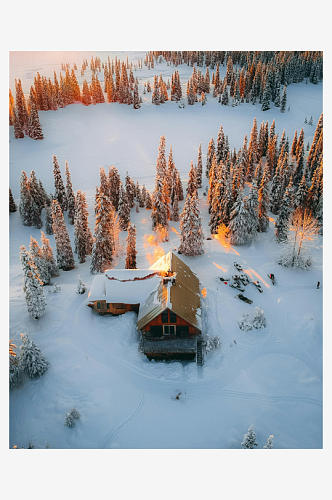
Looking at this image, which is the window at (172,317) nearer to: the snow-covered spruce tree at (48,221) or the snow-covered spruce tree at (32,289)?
the snow-covered spruce tree at (32,289)

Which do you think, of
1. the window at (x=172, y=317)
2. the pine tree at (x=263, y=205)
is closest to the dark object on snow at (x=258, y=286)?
the window at (x=172, y=317)

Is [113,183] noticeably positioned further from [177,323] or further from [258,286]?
[177,323]

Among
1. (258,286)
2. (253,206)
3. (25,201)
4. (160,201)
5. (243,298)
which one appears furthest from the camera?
(25,201)

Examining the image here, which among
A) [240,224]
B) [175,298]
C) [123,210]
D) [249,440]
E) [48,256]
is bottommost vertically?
[249,440]

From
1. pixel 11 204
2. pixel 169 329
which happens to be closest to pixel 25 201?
pixel 11 204

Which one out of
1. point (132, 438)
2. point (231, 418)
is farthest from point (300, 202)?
point (132, 438)

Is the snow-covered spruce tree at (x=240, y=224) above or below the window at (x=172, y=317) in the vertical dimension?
above
